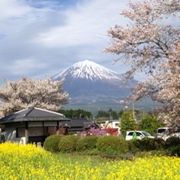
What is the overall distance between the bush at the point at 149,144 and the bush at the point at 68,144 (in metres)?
4.25

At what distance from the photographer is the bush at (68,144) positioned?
3334 cm

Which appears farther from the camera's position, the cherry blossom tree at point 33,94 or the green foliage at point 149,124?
the cherry blossom tree at point 33,94

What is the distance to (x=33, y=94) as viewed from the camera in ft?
195

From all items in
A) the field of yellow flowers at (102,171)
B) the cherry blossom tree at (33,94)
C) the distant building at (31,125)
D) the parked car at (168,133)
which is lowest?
the field of yellow flowers at (102,171)

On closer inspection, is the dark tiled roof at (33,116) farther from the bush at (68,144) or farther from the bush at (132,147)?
the bush at (132,147)

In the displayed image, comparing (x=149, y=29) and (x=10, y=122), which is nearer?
(x=149, y=29)

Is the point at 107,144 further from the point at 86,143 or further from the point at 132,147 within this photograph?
the point at 86,143

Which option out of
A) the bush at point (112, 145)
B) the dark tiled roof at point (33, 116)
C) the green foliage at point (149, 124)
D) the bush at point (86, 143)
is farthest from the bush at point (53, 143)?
the green foliage at point (149, 124)

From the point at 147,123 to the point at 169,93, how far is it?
1588 inches

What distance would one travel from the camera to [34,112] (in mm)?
42688

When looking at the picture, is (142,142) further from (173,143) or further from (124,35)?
(124,35)

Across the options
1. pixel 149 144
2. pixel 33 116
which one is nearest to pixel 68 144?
pixel 149 144

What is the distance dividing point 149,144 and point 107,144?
2722 mm

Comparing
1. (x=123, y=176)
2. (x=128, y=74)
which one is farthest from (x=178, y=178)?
(x=128, y=74)
